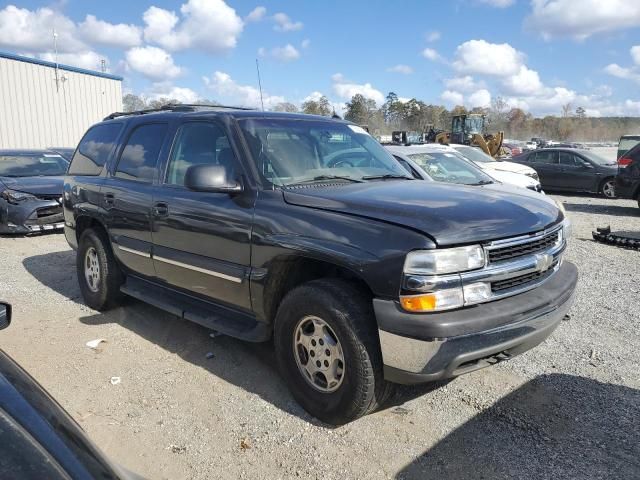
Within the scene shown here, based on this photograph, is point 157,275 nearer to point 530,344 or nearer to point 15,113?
point 530,344

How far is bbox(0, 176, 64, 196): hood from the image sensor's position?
31.8 feet

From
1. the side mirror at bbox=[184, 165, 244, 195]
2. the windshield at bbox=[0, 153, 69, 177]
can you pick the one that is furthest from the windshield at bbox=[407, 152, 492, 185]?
the windshield at bbox=[0, 153, 69, 177]

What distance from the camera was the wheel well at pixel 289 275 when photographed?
3445 millimetres

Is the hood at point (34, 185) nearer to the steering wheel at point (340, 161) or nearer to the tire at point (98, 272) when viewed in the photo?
the tire at point (98, 272)

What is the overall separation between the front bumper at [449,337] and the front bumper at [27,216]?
8.69 m

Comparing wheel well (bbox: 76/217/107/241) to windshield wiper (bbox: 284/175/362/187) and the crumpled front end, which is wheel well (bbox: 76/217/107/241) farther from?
the crumpled front end

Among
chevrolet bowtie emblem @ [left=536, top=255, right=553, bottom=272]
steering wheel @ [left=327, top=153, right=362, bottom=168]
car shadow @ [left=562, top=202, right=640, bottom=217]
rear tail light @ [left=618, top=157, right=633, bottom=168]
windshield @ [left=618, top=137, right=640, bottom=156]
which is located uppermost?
windshield @ [left=618, top=137, right=640, bottom=156]

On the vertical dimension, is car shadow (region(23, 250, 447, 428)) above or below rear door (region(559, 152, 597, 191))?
below

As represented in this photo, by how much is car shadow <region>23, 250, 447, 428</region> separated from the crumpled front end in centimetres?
379

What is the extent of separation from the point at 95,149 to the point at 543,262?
4599 millimetres

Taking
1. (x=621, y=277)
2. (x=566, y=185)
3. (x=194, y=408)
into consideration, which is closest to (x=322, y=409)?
(x=194, y=408)

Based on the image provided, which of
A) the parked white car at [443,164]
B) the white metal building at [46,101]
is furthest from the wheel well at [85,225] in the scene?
the white metal building at [46,101]

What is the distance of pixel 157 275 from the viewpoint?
4570 millimetres

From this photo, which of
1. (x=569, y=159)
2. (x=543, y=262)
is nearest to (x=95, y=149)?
(x=543, y=262)
